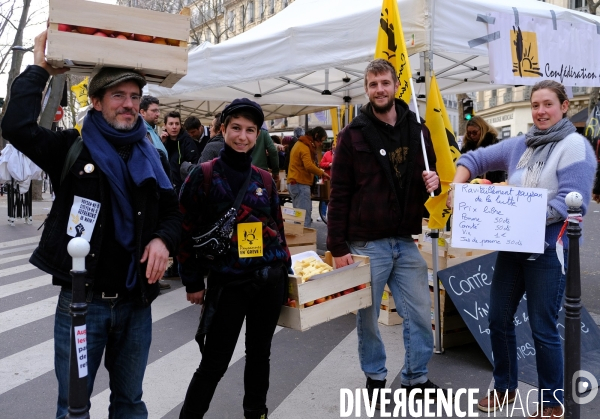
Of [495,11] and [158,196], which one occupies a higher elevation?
[495,11]

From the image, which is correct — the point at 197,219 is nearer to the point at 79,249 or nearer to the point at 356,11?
the point at 79,249

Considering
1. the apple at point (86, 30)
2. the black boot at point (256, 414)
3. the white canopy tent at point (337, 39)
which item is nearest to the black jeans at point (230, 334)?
the black boot at point (256, 414)

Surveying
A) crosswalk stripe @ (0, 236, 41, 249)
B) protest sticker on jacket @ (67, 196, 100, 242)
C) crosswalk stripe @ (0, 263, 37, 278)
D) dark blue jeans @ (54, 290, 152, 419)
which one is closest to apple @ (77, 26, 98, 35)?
protest sticker on jacket @ (67, 196, 100, 242)

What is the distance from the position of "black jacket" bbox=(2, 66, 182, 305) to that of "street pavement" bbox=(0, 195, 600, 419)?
171 centimetres

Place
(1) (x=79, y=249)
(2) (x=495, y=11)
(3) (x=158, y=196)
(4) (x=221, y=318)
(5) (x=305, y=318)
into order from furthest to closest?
(2) (x=495, y=11) < (5) (x=305, y=318) < (4) (x=221, y=318) < (3) (x=158, y=196) < (1) (x=79, y=249)

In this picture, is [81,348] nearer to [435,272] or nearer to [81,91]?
[435,272]

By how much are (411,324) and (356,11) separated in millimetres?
2923

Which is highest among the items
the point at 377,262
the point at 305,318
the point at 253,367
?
the point at 377,262

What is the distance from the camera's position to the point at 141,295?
2545mm

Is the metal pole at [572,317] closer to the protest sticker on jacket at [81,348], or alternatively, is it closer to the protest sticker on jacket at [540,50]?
the protest sticker on jacket at [540,50]

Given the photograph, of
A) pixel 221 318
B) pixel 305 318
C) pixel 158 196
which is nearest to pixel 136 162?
pixel 158 196

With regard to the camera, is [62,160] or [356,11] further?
[356,11]

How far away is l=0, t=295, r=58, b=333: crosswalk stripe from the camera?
580cm

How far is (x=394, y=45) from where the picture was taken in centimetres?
440
